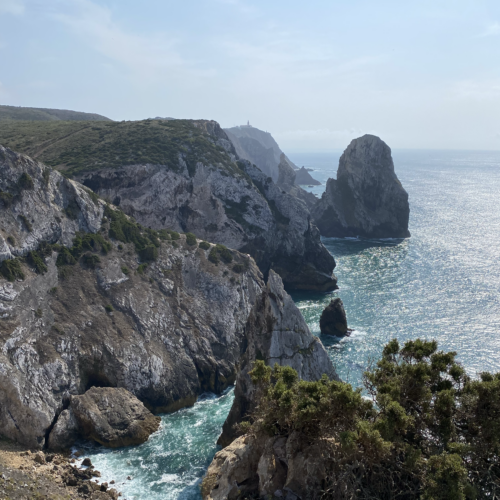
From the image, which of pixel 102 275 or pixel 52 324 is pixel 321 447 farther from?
pixel 102 275

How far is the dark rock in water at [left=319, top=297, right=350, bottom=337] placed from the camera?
2537 inches

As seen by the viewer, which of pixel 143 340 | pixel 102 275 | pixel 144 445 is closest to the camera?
pixel 144 445

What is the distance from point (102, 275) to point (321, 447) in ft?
139

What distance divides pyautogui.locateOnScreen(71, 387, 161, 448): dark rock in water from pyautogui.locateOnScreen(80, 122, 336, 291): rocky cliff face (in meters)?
43.1

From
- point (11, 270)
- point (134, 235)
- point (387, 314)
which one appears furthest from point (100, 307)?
point (387, 314)

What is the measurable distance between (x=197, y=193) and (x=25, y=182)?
1548 inches

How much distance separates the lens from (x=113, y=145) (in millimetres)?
97688

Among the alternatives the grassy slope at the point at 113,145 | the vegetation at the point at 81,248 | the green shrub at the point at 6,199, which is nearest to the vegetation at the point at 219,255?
the vegetation at the point at 81,248

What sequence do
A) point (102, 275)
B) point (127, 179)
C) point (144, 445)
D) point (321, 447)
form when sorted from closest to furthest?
point (321, 447) < point (144, 445) < point (102, 275) < point (127, 179)

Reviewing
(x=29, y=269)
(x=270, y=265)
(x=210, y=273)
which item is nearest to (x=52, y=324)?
A: (x=29, y=269)

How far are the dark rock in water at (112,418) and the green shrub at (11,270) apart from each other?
1528 cm

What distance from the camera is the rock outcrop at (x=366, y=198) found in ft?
412

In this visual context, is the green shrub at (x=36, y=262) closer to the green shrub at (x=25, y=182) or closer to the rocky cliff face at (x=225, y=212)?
the green shrub at (x=25, y=182)

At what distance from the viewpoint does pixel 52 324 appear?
4688cm
